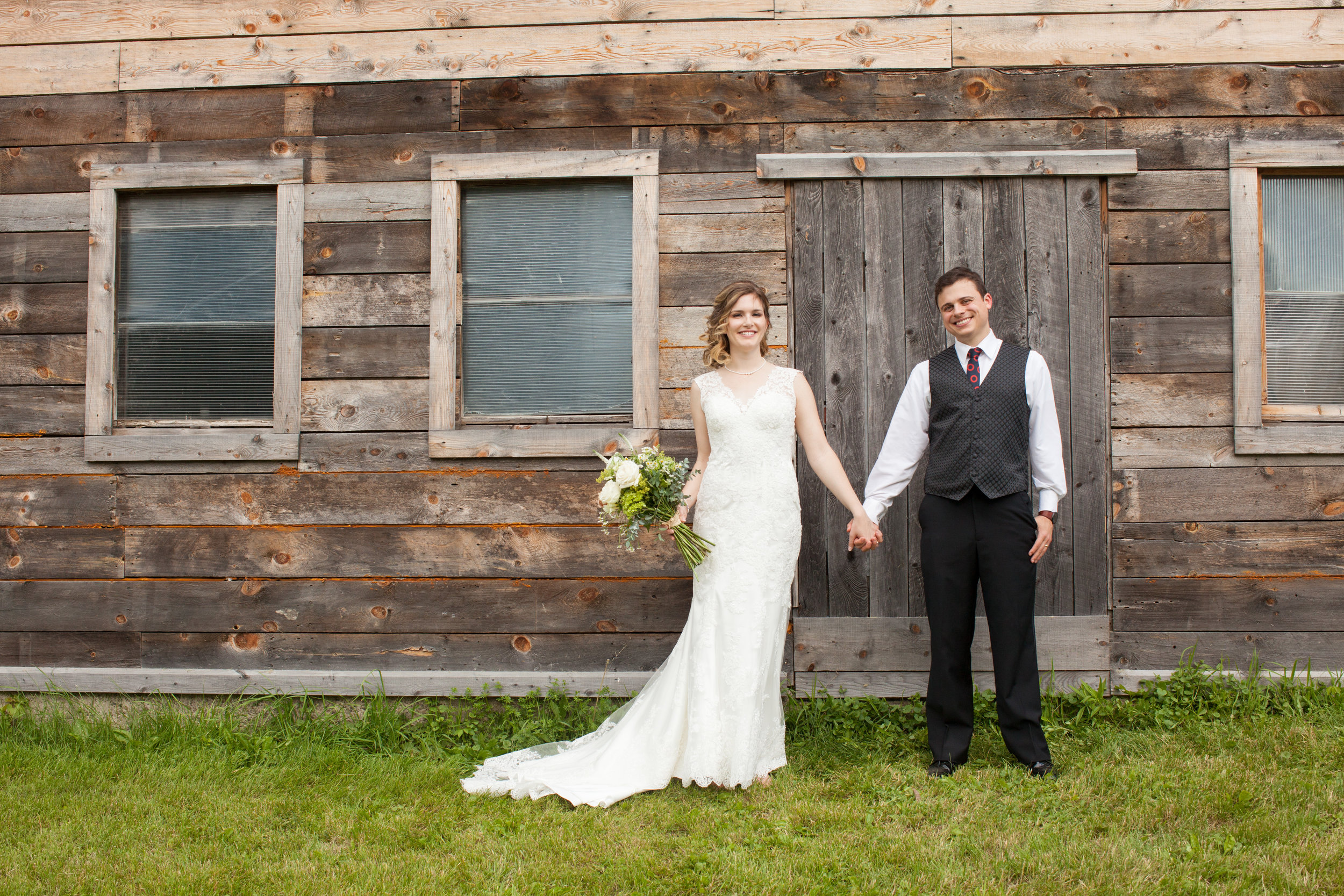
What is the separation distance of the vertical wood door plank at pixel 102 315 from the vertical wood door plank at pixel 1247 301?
5.51m

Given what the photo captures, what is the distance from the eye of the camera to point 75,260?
4.13 meters

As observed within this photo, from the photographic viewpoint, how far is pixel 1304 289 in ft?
12.8

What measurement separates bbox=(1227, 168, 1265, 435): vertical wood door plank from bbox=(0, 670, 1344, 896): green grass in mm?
1313

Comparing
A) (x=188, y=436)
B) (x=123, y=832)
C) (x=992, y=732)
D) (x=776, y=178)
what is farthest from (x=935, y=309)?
(x=123, y=832)

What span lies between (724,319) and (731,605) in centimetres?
117

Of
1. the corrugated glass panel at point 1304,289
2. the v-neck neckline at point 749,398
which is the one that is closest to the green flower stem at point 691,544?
the v-neck neckline at point 749,398

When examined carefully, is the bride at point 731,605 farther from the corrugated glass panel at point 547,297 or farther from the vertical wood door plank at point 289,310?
the vertical wood door plank at point 289,310

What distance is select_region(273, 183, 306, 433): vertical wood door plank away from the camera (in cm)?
401

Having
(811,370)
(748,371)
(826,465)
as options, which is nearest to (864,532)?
(826,465)

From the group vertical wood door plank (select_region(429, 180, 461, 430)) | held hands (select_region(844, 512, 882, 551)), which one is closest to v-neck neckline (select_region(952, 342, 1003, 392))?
held hands (select_region(844, 512, 882, 551))

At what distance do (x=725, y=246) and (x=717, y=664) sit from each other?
1.98 metres

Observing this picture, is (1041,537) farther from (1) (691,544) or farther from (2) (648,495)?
(2) (648,495)

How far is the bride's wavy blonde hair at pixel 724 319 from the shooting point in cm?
332

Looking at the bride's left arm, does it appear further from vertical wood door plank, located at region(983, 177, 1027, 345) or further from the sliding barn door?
vertical wood door plank, located at region(983, 177, 1027, 345)
